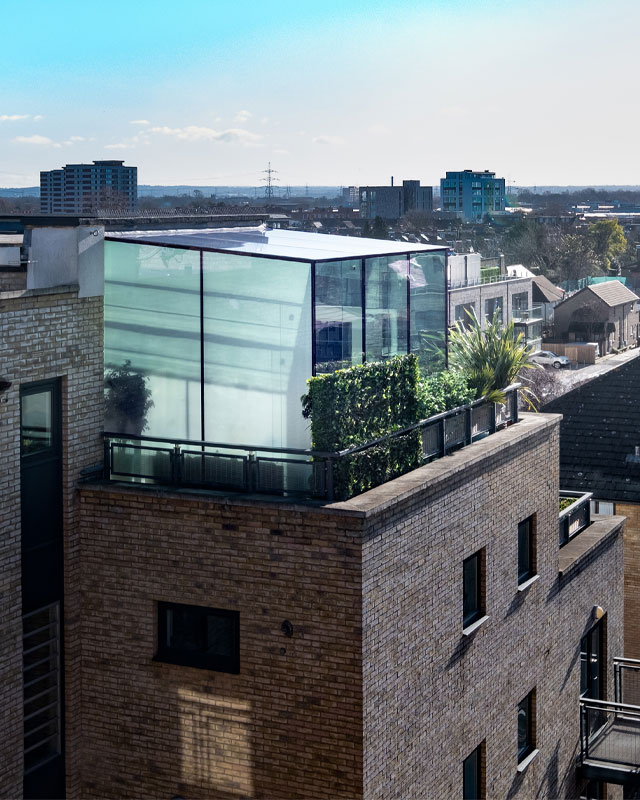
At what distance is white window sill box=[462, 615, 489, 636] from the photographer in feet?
43.7

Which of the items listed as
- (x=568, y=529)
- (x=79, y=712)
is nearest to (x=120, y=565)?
(x=79, y=712)

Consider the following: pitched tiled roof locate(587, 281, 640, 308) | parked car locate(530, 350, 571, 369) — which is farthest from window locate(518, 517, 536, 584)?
pitched tiled roof locate(587, 281, 640, 308)

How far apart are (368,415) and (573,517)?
778cm

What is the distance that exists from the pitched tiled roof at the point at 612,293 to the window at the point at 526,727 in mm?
86304

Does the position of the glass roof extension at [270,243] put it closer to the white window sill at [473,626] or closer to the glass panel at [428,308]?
the glass panel at [428,308]

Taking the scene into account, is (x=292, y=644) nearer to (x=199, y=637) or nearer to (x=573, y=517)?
(x=199, y=637)

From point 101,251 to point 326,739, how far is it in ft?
19.2

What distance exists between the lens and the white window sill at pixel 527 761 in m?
15.5

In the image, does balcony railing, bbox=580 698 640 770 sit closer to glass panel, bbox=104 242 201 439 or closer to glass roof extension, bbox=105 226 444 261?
glass roof extension, bbox=105 226 444 261

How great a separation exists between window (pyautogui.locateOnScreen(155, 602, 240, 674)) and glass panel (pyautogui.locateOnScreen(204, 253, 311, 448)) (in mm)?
2074

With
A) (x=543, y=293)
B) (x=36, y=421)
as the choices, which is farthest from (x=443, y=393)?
(x=543, y=293)

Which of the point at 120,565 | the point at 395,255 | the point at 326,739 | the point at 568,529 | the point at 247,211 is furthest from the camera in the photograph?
the point at 568,529

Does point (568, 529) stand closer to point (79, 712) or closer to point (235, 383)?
point (235, 383)

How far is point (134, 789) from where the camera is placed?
12234mm
